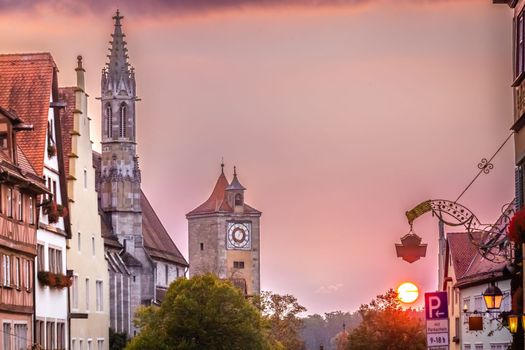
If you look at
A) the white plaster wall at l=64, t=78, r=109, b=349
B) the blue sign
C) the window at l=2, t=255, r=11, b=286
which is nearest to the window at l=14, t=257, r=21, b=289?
the window at l=2, t=255, r=11, b=286

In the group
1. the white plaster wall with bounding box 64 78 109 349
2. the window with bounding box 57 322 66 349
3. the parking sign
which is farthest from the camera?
the white plaster wall with bounding box 64 78 109 349

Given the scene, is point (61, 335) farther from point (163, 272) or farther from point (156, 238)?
point (156, 238)

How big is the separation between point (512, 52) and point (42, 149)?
30.2 m

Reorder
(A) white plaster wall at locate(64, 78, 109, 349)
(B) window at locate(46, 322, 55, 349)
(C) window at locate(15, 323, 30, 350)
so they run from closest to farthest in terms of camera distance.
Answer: (C) window at locate(15, 323, 30, 350) < (B) window at locate(46, 322, 55, 349) < (A) white plaster wall at locate(64, 78, 109, 349)

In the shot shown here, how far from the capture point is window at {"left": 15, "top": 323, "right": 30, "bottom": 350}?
59.3 metres

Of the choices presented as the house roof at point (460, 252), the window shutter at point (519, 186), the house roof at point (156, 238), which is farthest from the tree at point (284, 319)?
the window shutter at point (519, 186)

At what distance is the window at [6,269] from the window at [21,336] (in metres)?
2.15

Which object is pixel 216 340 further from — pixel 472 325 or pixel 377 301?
pixel 472 325

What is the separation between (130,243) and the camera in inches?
5017

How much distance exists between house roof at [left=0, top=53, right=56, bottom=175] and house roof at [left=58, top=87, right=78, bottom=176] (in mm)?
5051

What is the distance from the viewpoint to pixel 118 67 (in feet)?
428

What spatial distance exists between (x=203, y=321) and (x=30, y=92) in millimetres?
20983

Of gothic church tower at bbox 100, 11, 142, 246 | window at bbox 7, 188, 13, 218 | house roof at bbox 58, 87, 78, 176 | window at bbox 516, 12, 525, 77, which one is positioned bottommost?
window at bbox 7, 188, 13, 218

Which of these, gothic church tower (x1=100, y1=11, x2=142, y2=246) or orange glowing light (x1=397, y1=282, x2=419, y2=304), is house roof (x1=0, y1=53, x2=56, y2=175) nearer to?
orange glowing light (x1=397, y1=282, x2=419, y2=304)
